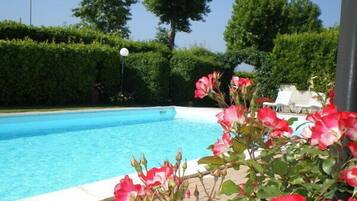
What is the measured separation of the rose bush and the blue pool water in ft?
14.1

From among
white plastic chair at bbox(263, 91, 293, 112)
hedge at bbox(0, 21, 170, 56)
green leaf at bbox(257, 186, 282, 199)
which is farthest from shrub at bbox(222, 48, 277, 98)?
green leaf at bbox(257, 186, 282, 199)

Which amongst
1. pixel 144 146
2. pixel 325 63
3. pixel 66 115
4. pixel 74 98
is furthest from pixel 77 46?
pixel 325 63

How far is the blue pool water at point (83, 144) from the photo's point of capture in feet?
23.1

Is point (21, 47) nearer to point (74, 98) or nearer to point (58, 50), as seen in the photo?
point (58, 50)

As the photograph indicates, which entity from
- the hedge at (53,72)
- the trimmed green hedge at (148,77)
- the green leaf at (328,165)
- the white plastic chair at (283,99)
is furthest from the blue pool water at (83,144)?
the green leaf at (328,165)

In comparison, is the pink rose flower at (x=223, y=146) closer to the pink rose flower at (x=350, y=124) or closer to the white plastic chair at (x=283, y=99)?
the pink rose flower at (x=350, y=124)

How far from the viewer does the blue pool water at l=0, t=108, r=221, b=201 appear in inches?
278

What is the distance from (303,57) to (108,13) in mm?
24791

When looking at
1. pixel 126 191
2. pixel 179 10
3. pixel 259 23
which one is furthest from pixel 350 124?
pixel 259 23

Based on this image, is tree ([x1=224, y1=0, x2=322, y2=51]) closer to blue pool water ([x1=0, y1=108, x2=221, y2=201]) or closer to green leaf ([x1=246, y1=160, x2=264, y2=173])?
blue pool water ([x1=0, y1=108, x2=221, y2=201])

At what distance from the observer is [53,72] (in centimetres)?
1534

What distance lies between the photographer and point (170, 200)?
1204mm

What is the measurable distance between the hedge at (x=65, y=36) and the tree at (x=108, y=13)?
1797 cm

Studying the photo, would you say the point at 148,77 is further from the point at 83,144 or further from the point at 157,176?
the point at 157,176
